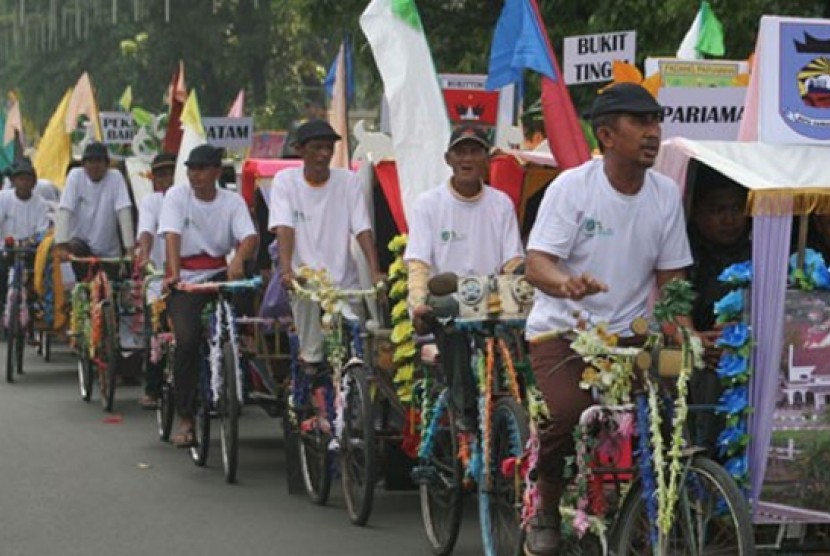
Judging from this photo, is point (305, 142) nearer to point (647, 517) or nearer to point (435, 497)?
point (435, 497)

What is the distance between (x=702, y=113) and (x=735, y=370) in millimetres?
2362

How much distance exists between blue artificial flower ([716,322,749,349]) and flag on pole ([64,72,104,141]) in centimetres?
1409

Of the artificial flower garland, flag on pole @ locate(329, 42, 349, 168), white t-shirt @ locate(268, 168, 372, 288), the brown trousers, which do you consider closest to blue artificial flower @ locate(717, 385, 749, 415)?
the artificial flower garland

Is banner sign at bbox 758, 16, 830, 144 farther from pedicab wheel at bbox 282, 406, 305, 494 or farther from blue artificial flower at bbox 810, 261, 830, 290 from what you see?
pedicab wheel at bbox 282, 406, 305, 494

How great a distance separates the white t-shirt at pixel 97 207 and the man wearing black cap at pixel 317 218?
190 inches

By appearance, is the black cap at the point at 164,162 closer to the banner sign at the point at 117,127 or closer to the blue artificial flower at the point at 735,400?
the banner sign at the point at 117,127

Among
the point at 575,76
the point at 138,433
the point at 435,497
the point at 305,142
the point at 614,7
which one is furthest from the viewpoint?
the point at 614,7

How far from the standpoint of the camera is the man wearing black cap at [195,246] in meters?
11.8

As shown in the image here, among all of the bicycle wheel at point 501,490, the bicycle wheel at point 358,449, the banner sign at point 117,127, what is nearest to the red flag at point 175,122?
the banner sign at point 117,127

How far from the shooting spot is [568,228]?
7000 mm

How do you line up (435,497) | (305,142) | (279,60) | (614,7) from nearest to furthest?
1. (435,497)
2. (305,142)
3. (614,7)
4. (279,60)

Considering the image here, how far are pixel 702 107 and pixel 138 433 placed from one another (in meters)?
5.92

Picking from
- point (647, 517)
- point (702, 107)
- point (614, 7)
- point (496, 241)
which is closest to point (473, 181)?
point (496, 241)

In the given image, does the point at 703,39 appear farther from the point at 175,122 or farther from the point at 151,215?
the point at 175,122
